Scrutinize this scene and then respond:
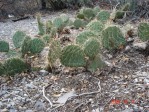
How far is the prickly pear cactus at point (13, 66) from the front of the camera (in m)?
4.55

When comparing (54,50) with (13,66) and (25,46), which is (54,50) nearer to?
(13,66)

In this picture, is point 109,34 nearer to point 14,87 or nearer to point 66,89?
point 66,89

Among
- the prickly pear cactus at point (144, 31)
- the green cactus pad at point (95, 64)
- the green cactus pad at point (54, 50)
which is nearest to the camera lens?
the green cactus pad at point (95, 64)

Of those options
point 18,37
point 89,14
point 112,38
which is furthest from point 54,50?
point 89,14

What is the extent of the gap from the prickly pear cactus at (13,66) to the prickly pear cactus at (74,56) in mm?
634

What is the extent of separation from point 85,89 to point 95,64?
47 centimetres

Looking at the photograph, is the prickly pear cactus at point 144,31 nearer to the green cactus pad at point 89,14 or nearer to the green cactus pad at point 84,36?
the green cactus pad at point 84,36

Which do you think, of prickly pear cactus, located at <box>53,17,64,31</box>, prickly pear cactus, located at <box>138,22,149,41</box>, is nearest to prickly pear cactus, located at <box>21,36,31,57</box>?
prickly pear cactus, located at <box>138,22,149,41</box>

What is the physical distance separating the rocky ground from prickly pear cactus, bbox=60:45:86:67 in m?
0.13

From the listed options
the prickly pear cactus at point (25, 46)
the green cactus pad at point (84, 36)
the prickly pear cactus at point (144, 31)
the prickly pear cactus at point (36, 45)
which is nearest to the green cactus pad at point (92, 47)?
the green cactus pad at point (84, 36)

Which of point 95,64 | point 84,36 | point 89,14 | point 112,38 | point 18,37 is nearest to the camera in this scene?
point 95,64

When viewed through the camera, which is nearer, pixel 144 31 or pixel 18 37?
pixel 144 31

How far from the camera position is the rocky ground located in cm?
362

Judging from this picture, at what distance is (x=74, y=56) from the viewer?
4.38m
